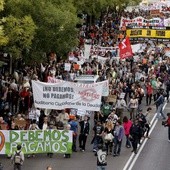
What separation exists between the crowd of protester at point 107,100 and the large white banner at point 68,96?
0.60 m

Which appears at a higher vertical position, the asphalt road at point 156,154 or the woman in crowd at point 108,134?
the woman in crowd at point 108,134

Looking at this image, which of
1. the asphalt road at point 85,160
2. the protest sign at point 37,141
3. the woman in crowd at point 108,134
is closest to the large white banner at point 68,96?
the woman in crowd at point 108,134

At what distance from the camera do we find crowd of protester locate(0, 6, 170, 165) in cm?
2666

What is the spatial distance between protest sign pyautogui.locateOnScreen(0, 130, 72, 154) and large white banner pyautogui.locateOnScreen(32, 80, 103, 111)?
5.00 feet

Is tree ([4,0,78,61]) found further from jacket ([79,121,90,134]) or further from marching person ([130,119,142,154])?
marching person ([130,119,142,154])

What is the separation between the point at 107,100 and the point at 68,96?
5707 millimetres

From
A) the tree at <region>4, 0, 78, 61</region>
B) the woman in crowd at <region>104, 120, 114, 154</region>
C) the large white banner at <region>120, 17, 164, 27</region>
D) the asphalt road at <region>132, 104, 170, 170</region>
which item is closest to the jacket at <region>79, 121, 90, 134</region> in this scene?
the woman in crowd at <region>104, 120, 114, 154</region>

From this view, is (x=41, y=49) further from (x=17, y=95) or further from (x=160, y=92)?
(x=160, y=92)

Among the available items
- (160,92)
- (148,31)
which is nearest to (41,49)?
(160,92)

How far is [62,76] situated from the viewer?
38.9 m

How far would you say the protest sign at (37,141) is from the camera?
25.3 m

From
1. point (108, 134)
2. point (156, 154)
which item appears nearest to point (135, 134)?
point (108, 134)

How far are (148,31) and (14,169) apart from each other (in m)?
30.7

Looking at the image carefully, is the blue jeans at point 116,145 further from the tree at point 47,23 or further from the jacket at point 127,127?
the tree at point 47,23
